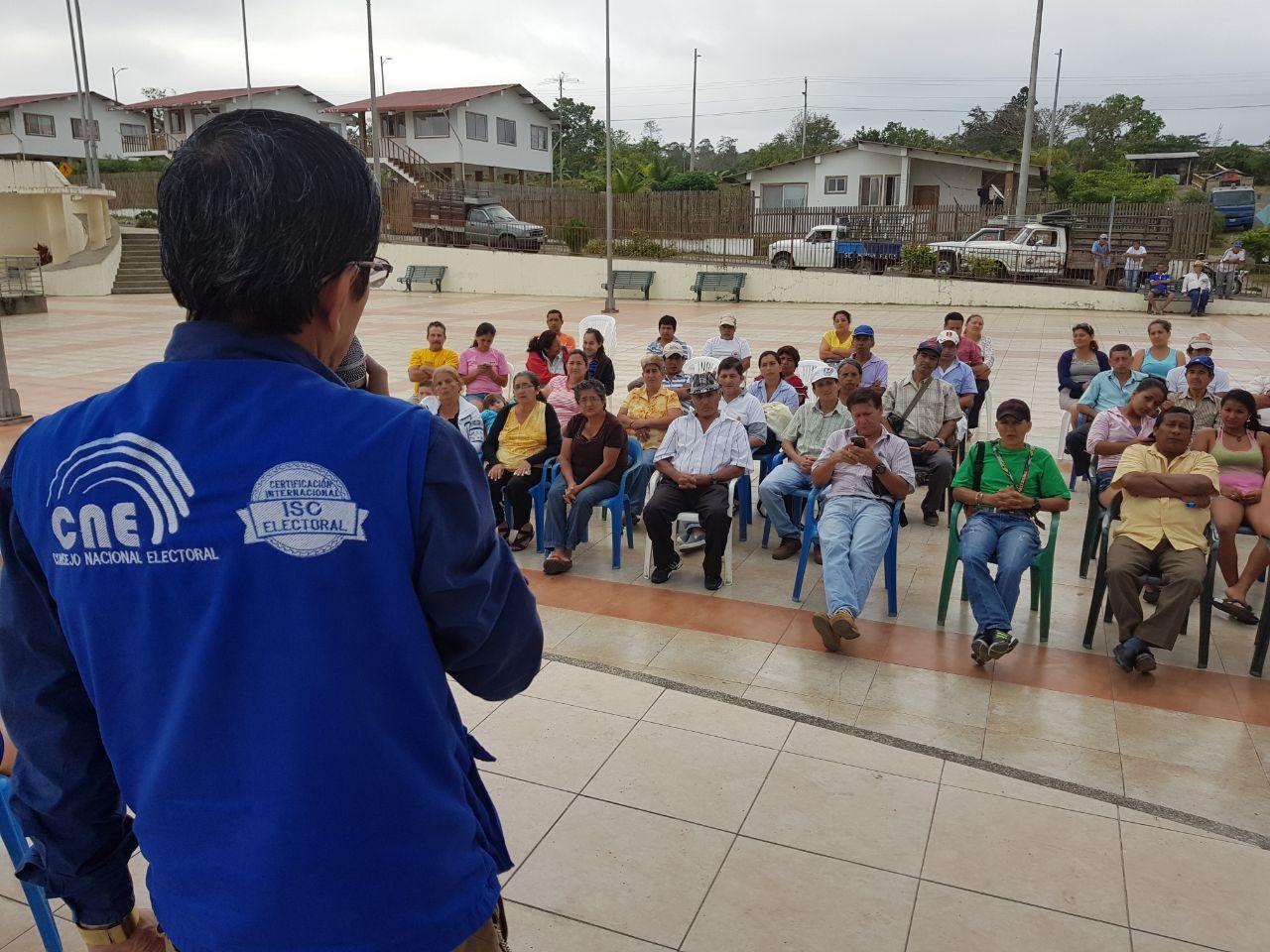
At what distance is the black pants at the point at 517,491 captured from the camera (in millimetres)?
6695

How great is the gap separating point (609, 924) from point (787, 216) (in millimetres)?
27434

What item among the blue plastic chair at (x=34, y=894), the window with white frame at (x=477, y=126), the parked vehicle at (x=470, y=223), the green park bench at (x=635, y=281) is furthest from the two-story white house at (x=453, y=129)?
the blue plastic chair at (x=34, y=894)

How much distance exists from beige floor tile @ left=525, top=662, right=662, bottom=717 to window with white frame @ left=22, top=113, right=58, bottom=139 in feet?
186

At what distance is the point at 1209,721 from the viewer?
423 centimetres

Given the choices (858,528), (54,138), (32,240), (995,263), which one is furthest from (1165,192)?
(54,138)

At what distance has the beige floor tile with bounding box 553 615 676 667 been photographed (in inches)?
192

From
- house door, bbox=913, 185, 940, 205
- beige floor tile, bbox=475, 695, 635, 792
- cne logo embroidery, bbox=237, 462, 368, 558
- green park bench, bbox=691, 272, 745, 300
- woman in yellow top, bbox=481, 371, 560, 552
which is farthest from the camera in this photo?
house door, bbox=913, 185, 940, 205

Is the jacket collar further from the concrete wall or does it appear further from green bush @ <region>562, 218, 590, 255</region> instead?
green bush @ <region>562, 218, 590, 255</region>

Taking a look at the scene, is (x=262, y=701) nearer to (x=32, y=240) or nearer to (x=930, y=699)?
(x=930, y=699)

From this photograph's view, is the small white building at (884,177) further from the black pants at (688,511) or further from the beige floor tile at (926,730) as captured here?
the beige floor tile at (926,730)

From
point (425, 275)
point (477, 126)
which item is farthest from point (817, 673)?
point (477, 126)

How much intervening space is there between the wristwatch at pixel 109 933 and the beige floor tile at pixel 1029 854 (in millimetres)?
2471

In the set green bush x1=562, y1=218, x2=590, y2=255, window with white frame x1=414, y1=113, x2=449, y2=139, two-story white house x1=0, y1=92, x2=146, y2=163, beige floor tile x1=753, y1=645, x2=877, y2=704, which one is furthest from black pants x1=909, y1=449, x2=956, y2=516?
two-story white house x1=0, y1=92, x2=146, y2=163

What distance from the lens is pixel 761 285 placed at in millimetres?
25719
